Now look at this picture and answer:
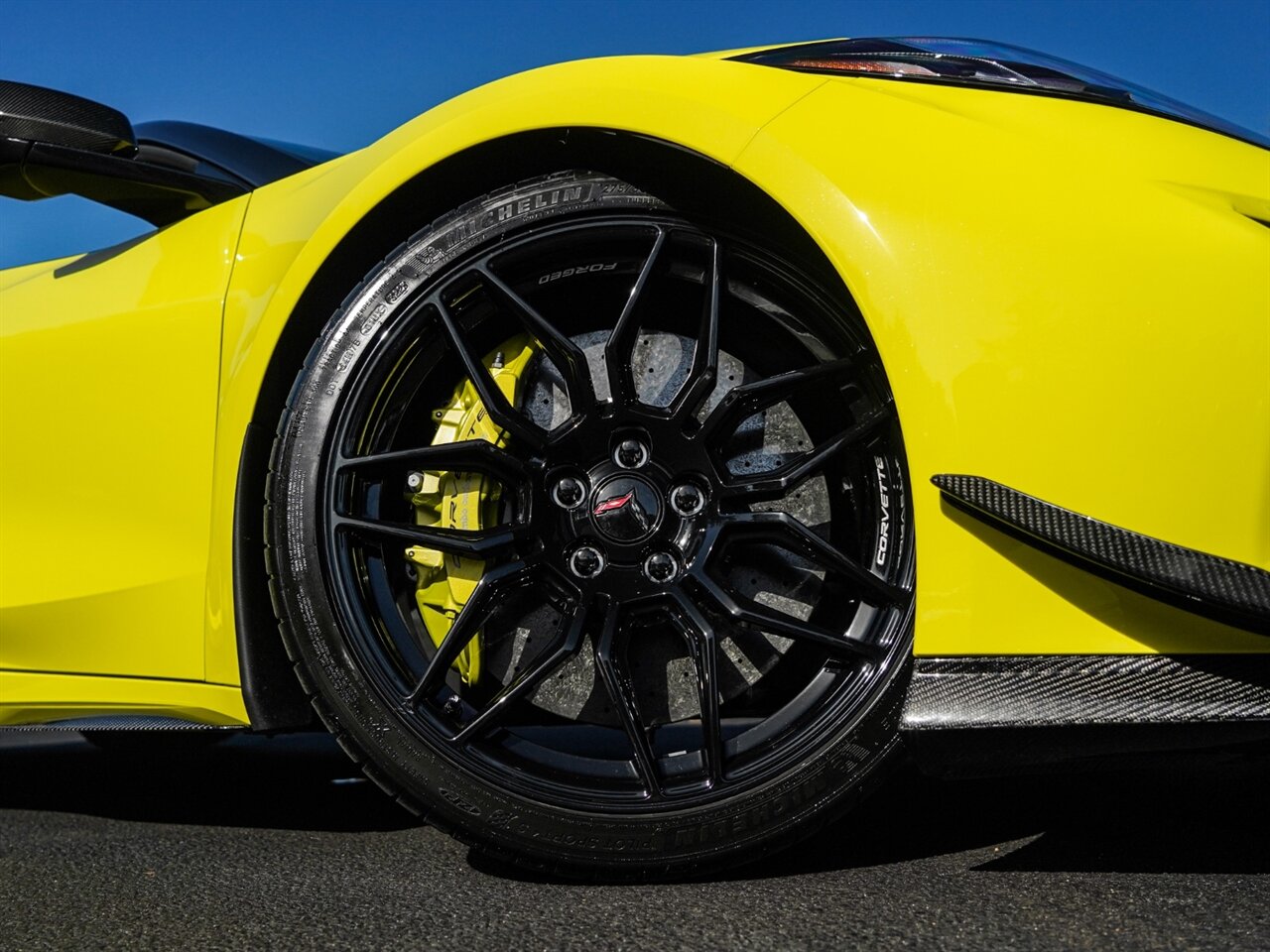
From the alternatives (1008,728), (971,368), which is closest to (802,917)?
(1008,728)

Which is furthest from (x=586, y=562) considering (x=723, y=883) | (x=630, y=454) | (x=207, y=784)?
(x=207, y=784)

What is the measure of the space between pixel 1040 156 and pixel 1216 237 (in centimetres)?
21

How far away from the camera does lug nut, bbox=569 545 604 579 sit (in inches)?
65.7

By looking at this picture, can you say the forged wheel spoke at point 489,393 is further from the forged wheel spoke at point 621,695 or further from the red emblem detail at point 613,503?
the forged wheel spoke at point 621,695

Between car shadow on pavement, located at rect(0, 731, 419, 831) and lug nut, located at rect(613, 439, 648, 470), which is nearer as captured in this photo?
lug nut, located at rect(613, 439, 648, 470)

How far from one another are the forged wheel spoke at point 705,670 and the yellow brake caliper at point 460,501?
0.32 meters

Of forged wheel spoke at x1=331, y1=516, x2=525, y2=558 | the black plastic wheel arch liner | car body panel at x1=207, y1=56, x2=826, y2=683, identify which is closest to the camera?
the black plastic wheel arch liner

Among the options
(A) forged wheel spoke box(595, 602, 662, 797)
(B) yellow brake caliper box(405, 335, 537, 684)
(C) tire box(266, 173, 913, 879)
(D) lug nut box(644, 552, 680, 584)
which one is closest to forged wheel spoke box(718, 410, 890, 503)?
(C) tire box(266, 173, 913, 879)

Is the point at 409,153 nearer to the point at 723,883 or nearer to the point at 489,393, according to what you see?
the point at 489,393

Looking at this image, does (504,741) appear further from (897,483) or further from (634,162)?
(634,162)

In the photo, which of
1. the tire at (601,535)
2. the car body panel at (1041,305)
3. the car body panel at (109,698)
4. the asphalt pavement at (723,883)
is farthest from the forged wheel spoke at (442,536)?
the car body panel at (1041,305)

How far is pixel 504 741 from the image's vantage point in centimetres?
171

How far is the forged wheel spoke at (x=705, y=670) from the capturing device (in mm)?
1604

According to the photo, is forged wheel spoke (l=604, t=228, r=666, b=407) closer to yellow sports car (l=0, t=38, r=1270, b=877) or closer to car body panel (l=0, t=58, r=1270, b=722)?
yellow sports car (l=0, t=38, r=1270, b=877)
